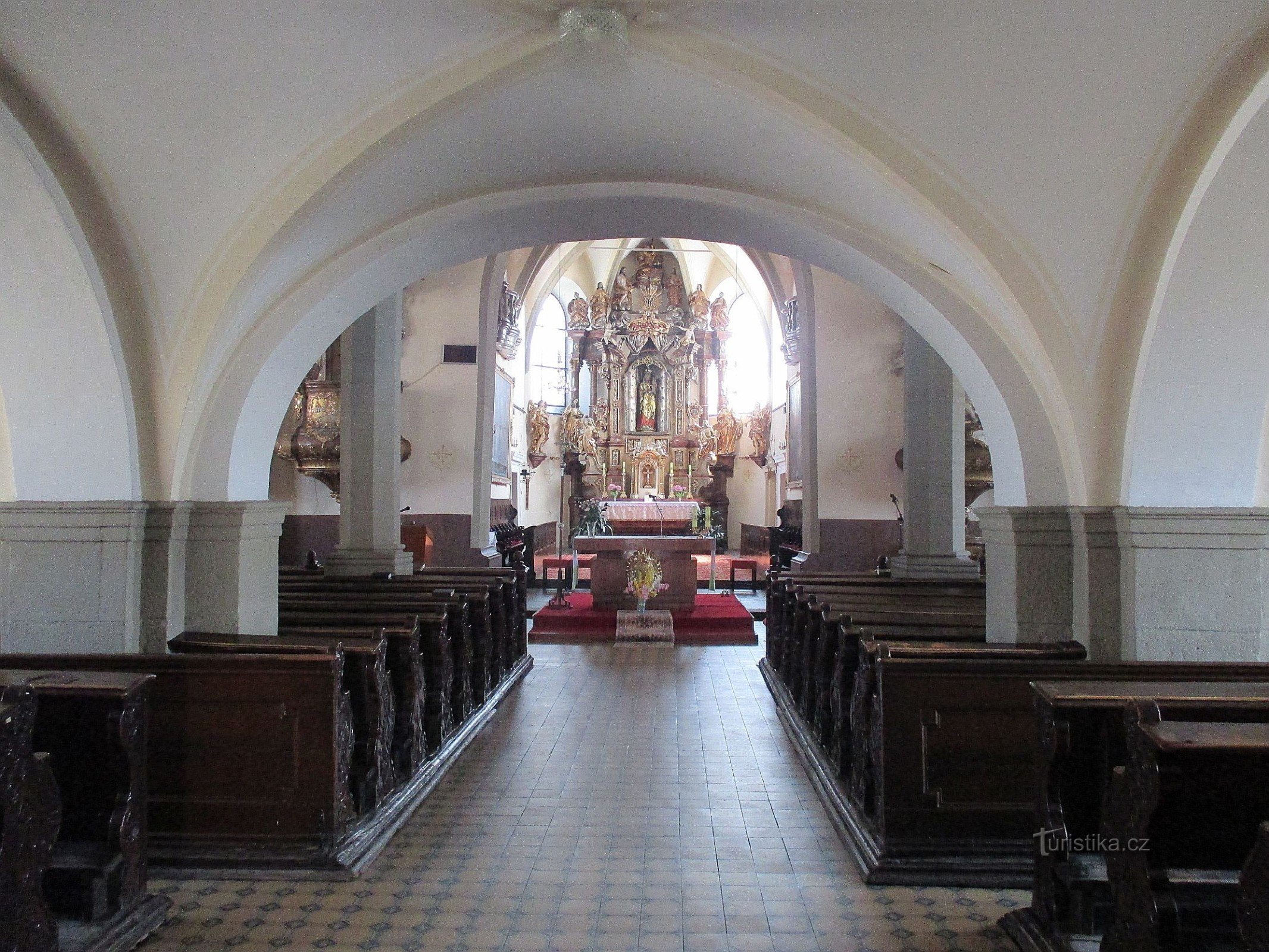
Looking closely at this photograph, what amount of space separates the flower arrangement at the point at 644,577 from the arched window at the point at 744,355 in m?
10.2

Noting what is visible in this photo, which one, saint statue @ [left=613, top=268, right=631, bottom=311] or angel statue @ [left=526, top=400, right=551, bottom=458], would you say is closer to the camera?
angel statue @ [left=526, top=400, right=551, bottom=458]

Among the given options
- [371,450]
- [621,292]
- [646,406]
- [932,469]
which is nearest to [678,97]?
[932,469]

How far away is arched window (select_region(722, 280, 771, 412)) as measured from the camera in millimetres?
20297

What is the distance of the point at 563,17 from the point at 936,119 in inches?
65.9

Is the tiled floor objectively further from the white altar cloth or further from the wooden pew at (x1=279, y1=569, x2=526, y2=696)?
the white altar cloth

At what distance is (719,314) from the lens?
19891 mm

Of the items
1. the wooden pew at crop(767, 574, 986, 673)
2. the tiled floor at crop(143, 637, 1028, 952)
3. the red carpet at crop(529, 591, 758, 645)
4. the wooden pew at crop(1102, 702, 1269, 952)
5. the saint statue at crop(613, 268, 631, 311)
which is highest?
the saint statue at crop(613, 268, 631, 311)

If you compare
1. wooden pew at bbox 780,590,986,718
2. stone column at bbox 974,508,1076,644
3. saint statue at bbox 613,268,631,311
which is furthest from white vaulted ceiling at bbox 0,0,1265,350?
saint statue at bbox 613,268,631,311

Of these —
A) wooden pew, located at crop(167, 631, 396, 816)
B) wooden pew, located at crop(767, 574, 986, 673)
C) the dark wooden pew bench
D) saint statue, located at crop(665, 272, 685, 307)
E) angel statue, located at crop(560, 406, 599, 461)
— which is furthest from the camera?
saint statue, located at crop(665, 272, 685, 307)

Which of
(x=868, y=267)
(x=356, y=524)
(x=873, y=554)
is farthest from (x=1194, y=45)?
(x=873, y=554)

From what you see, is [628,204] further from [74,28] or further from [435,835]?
[435,835]

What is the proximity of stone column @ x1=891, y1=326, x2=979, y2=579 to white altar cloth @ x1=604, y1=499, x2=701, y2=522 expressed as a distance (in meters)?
9.35

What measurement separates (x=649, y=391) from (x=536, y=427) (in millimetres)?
3408

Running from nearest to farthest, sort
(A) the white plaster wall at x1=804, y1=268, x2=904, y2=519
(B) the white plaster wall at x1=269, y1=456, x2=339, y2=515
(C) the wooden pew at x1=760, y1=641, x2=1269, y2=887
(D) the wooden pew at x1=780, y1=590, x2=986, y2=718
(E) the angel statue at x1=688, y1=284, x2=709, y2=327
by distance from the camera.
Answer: (C) the wooden pew at x1=760, y1=641, x2=1269, y2=887 → (D) the wooden pew at x1=780, y1=590, x2=986, y2=718 → (A) the white plaster wall at x1=804, y1=268, x2=904, y2=519 → (B) the white plaster wall at x1=269, y1=456, x2=339, y2=515 → (E) the angel statue at x1=688, y1=284, x2=709, y2=327
